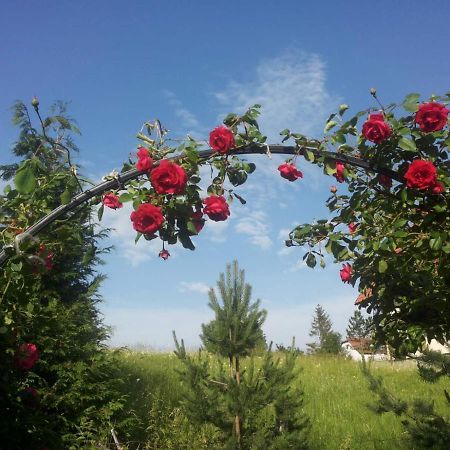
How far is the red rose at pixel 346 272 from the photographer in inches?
154

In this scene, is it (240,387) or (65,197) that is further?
(240,387)

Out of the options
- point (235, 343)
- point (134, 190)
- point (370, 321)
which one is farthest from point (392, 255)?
point (235, 343)

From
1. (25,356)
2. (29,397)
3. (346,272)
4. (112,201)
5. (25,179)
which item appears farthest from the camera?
(29,397)

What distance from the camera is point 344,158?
2.85m

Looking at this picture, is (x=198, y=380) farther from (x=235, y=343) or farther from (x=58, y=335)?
(x=58, y=335)

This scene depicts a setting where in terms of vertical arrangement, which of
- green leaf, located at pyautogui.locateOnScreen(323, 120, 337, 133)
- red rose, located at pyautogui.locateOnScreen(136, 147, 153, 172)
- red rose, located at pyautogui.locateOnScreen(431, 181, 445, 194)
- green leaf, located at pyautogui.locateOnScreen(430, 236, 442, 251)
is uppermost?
green leaf, located at pyautogui.locateOnScreen(323, 120, 337, 133)

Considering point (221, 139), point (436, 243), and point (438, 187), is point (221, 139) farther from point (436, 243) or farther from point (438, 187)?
point (436, 243)

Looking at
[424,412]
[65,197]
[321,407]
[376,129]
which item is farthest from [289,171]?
[321,407]

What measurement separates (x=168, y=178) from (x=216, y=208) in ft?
1.00

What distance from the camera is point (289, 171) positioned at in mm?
2807

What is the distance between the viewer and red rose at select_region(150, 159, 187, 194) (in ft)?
7.79

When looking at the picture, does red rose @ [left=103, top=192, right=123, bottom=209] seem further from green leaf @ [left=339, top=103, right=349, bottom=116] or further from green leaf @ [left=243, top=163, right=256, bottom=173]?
green leaf @ [left=339, top=103, right=349, bottom=116]

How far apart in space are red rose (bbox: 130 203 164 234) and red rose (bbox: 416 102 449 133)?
1602mm

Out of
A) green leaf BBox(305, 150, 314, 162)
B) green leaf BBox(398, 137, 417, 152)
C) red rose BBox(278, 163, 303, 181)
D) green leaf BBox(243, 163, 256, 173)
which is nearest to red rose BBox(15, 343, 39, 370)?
green leaf BBox(243, 163, 256, 173)
